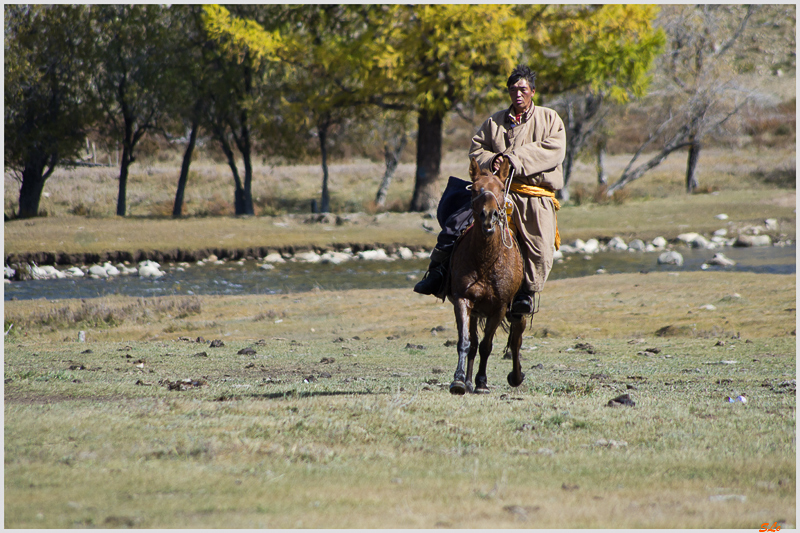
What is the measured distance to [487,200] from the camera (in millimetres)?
6727

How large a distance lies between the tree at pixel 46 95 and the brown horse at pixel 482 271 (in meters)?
34.9

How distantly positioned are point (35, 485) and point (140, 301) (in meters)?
12.3

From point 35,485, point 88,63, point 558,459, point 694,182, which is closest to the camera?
point 35,485

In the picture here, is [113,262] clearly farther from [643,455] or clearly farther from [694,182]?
[694,182]

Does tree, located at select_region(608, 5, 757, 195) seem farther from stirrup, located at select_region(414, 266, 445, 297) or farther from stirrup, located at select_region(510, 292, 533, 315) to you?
stirrup, located at select_region(414, 266, 445, 297)

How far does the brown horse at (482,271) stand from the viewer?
22.7 feet

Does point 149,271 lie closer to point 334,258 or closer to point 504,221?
point 334,258

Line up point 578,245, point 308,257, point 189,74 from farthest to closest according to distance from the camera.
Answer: point 189,74
point 578,245
point 308,257

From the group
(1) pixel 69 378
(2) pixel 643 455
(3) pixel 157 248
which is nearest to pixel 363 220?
(3) pixel 157 248

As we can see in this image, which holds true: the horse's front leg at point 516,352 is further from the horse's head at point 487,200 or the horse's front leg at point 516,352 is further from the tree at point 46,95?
the tree at point 46,95

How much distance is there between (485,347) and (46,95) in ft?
123

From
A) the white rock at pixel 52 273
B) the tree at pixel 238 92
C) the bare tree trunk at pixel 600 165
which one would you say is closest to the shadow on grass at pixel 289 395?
the white rock at pixel 52 273

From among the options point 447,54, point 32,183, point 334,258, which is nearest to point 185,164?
point 32,183

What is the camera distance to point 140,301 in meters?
16.2
